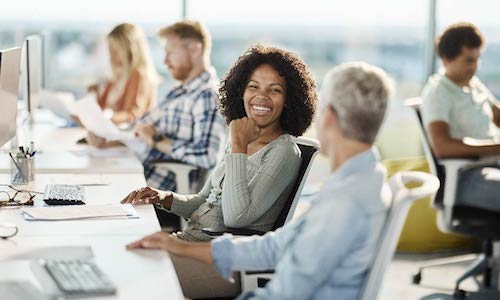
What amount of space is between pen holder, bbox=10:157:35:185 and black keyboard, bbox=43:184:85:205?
227 mm

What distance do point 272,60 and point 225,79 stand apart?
0.93ft

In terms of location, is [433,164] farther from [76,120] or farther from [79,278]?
[79,278]

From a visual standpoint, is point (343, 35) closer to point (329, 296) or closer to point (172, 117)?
point (172, 117)

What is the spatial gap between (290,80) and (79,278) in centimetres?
141

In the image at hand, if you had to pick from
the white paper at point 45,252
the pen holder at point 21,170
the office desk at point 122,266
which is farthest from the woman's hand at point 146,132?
the white paper at point 45,252

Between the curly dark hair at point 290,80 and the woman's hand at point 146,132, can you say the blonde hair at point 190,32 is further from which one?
the curly dark hair at point 290,80

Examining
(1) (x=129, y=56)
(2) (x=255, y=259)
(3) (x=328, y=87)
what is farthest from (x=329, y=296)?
(1) (x=129, y=56)

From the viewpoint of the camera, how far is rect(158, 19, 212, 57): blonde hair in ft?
16.7

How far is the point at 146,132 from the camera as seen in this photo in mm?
5012

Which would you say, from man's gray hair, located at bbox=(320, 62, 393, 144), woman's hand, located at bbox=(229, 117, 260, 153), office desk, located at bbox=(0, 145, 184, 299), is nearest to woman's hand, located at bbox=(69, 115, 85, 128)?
office desk, located at bbox=(0, 145, 184, 299)

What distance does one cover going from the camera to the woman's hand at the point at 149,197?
3.37m

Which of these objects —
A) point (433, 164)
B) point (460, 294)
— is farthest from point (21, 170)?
point (460, 294)

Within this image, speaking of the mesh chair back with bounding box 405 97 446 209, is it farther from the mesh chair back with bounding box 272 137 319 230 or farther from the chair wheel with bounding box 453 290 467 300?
the mesh chair back with bounding box 272 137 319 230

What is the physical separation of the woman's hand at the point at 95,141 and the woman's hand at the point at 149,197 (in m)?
1.61
